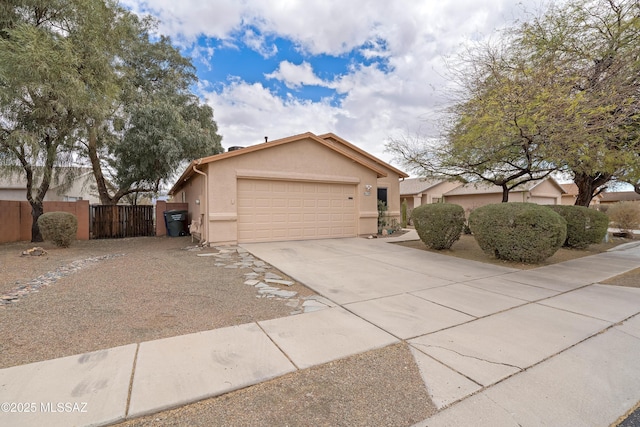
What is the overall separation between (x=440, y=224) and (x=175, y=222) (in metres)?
11.1

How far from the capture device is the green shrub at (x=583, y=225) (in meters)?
10.2

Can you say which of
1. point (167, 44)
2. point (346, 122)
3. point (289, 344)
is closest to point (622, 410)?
point (289, 344)

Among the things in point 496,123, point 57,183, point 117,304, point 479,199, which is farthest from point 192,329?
point 479,199

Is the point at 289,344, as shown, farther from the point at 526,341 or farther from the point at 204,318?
the point at 526,341

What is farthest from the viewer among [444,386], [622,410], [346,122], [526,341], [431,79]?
[346,122]

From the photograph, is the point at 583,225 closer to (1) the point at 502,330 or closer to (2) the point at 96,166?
(1) the point at 502,330

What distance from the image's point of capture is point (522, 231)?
744 cm

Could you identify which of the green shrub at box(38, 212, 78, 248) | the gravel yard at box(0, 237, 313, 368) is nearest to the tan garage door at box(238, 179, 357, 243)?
the gravel yard at box(0, 237, 313, 368)

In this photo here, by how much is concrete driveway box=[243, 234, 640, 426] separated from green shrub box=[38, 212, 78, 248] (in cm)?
751

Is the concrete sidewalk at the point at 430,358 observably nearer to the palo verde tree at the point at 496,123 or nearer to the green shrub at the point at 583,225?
the palo verde tree at the point at 496,123

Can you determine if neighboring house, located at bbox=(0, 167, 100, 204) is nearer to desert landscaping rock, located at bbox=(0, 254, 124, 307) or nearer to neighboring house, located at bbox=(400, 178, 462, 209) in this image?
desert landscaping rock, located at bbox=(0, 254, 124, 307)

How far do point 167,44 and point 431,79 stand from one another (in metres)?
16.7

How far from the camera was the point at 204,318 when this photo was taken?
3.95 meters

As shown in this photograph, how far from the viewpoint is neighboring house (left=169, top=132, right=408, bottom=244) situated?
980cm
